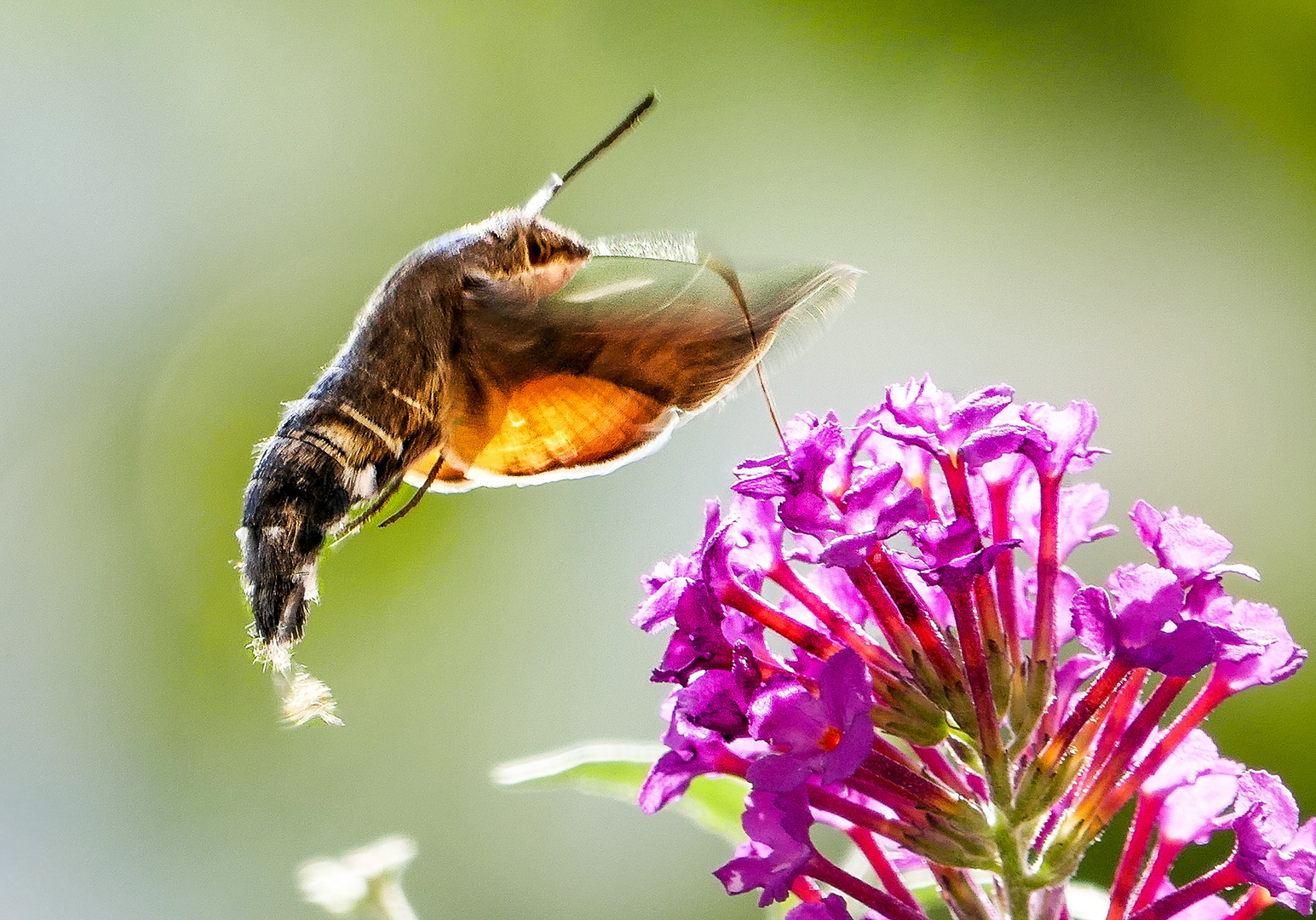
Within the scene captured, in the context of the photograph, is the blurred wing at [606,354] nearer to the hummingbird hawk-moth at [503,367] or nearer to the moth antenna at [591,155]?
the hummingbird hawk-moth at [503,367]

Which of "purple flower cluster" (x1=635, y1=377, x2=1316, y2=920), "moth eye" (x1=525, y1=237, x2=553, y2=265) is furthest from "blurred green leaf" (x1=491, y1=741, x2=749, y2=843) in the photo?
"moth eye" (x1=525, y1=237, x2=553, y2=265)

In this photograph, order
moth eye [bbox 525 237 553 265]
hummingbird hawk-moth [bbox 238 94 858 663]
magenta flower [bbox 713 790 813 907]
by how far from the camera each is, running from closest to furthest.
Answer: magenta flower [bbox 713 790 813 907], hummingbird hawk-moth [bbox 238 94 858 663], moth eye [bbox 525 237 553 265]

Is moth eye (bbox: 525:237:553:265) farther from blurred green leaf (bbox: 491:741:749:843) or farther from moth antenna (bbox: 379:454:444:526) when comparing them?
blurred green leaf (bbox: 491:741:749:843)

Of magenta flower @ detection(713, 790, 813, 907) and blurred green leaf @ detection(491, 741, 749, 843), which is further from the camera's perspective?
blurred green leaf @ detection(491, 741, 749, 843)

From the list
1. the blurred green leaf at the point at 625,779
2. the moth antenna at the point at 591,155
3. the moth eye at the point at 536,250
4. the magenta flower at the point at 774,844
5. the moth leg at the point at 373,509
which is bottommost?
the magenta flower at the point at 774,844

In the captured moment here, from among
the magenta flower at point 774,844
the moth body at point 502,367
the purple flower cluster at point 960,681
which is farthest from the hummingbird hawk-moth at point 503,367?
the magenta flower at point 774,844

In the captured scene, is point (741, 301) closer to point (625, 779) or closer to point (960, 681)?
point (960, 681)

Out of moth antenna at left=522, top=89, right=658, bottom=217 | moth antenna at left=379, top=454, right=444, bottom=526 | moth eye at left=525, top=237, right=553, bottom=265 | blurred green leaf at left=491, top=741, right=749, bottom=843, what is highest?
moth antenna at left=522, top=89, right=658, bottom=217

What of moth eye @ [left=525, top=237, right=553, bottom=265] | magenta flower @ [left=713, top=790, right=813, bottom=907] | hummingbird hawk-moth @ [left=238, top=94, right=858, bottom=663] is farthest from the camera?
moth eye @ [left=525, top=237, right=553, bottom=265]
